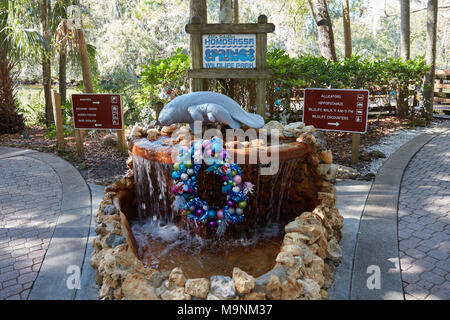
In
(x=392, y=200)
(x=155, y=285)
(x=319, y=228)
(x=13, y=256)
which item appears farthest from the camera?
(x=392, y=200)

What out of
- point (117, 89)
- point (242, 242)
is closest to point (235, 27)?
point (242, 242)

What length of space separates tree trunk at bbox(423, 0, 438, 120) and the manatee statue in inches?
319

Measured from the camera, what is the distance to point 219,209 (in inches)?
162

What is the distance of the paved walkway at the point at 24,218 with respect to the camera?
3.59 meters

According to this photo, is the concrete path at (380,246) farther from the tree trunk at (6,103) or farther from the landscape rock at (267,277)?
the tree trunk at (6,103)

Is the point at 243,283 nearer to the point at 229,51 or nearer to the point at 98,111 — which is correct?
the point at 229,51

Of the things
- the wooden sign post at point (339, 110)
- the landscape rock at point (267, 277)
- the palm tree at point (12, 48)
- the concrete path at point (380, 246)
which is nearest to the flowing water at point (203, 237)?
the landscape rock at point (267, 277)

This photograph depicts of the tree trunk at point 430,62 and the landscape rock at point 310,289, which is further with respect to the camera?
the tree trunk at point 430,62

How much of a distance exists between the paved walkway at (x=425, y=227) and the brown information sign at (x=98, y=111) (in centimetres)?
548

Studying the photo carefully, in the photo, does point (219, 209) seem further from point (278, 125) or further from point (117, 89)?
point (117, 89)

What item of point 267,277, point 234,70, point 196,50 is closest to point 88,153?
point 196,50

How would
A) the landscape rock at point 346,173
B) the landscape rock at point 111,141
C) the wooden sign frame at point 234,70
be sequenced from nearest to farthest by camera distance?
the wooden sign frame at point 234,70, the landscape rock at point 346,173, the landscape rock at point 111,141

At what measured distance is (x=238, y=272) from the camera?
9.15 feet

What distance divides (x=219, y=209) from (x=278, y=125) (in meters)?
1.48
